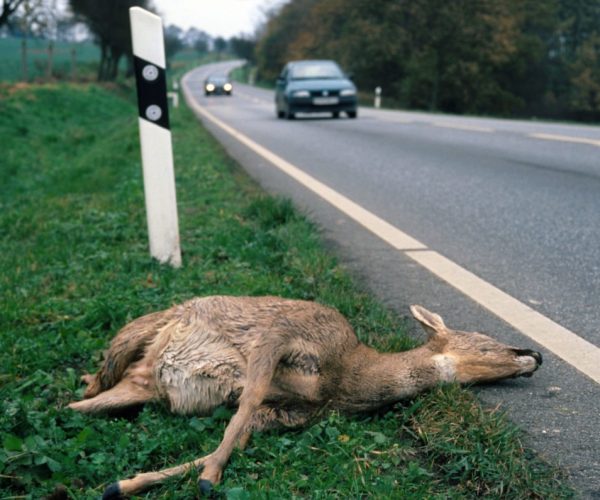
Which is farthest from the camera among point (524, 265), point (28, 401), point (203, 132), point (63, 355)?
point (203, 132)

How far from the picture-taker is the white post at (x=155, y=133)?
462 centimetres

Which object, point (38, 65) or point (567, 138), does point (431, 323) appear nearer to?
point (567, 138)

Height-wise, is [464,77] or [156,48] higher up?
[156,48]

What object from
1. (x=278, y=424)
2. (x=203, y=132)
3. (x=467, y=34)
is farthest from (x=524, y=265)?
(x=467, y=34)

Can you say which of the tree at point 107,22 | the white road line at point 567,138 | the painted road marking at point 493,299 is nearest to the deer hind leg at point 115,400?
the painted road marking at point 493,299

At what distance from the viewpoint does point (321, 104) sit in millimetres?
22875

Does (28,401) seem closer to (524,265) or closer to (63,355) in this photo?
(63,355)

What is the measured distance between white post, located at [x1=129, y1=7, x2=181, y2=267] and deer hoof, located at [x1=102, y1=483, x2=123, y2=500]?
261 cm

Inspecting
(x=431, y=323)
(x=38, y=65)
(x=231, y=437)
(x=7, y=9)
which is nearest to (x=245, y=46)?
(x=38, y=65)

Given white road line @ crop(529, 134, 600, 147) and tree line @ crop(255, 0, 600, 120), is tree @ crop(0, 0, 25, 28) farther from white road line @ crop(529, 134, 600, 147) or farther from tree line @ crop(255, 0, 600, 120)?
tree line @ crop(255, 0, 600, 120)

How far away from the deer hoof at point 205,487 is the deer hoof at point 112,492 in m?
0.22

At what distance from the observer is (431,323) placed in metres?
3.14

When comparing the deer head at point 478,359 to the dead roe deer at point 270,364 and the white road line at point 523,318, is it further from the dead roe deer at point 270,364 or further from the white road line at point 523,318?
the white road line at point 523,318

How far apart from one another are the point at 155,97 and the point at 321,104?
60.5 feet
